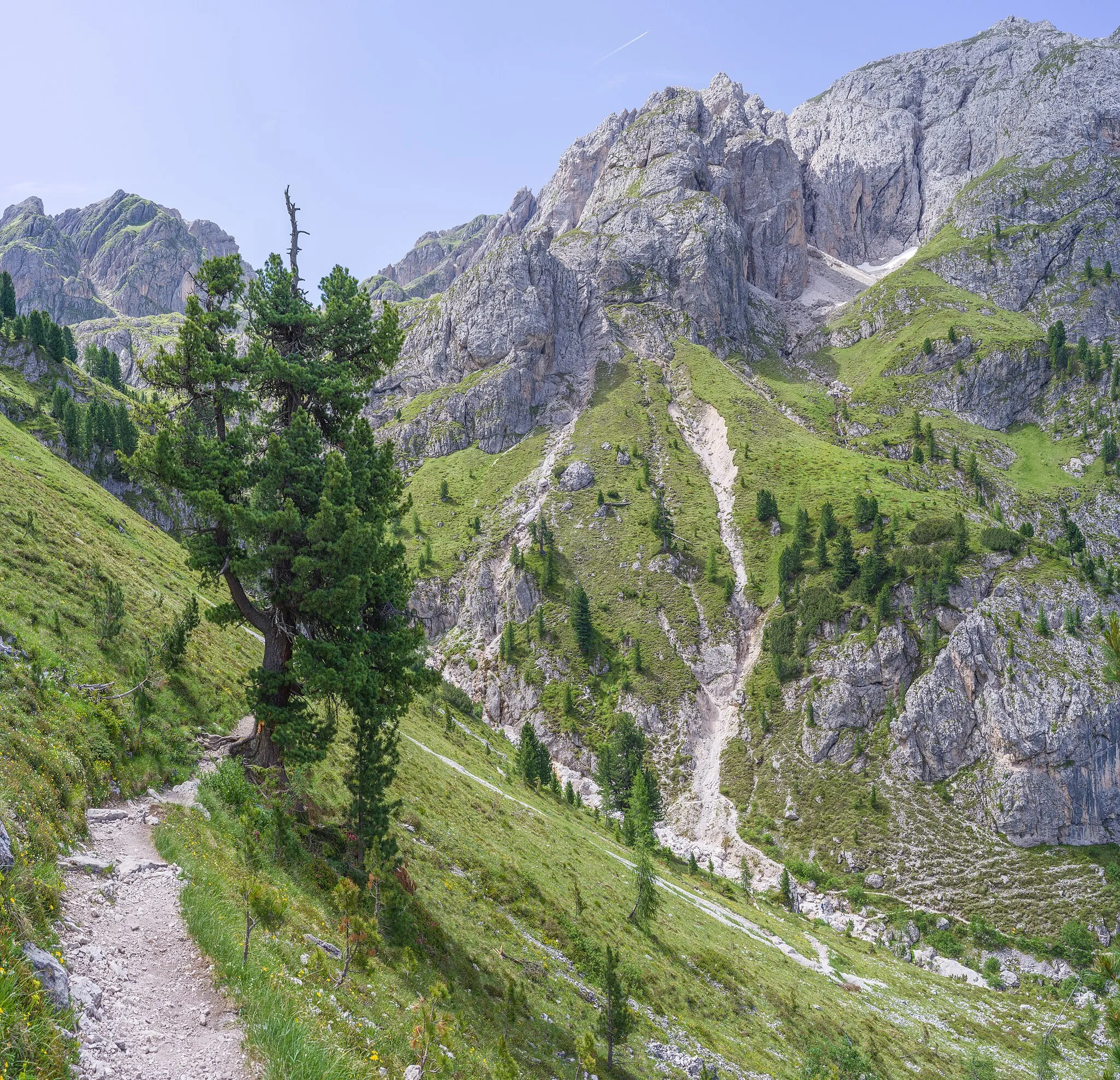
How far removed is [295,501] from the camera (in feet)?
56.4

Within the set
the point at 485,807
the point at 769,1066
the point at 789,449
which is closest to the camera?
the point at 769,1066

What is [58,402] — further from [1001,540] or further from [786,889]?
[1001,540]

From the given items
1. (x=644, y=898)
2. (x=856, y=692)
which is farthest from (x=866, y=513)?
(x=644, y=898)

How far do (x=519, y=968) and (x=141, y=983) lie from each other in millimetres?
13887

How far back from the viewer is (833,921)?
70.8 metres

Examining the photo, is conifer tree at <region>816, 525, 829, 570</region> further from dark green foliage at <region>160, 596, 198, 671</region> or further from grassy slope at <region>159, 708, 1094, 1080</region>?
dark green foliage at <region>160, 596, 198, 671</region>

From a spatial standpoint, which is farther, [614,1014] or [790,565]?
[790,565]

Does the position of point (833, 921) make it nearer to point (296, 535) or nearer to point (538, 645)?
point (538, 645)

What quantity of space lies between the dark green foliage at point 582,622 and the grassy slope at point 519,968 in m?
57.1

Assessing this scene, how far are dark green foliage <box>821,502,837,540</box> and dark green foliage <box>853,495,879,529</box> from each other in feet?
13.3

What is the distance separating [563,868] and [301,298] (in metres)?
29.1

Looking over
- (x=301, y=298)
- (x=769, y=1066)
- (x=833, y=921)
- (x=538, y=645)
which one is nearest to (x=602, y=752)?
(x=538, y=645)

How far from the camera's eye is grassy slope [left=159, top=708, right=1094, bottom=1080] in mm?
9148

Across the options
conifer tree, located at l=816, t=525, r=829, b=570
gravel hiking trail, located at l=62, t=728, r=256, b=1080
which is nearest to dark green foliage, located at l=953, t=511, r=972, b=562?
conifer tree, located at l=816, t=525, r=829, b=570
